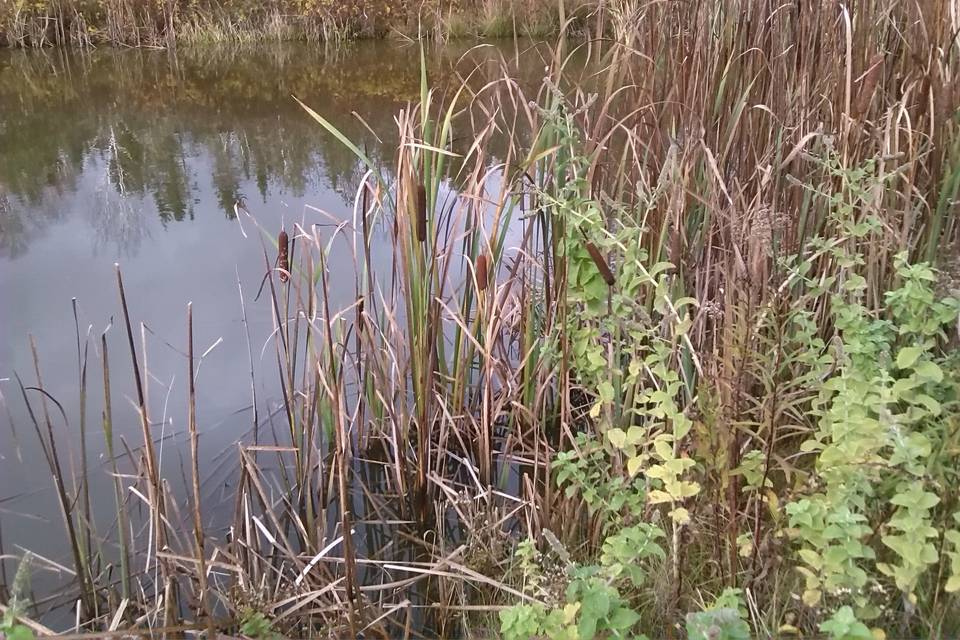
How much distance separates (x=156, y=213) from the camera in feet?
12.6

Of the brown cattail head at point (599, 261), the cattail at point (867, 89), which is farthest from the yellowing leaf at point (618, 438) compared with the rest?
the cattail at point (867, 89)

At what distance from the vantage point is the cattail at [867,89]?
1.33 m

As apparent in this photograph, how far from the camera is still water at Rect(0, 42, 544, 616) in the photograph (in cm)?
212

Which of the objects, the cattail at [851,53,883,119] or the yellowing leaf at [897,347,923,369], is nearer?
the yellowing leaf at [897,347,923,369]

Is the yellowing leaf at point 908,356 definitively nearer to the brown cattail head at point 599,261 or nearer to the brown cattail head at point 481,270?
the brown cattail head at point 599,261

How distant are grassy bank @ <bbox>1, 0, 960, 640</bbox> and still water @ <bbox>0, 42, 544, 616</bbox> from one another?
0.28 metres

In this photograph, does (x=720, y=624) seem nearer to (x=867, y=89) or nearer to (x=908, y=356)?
(x=908, y=356)

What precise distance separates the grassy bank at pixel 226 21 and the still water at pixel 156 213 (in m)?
0.36

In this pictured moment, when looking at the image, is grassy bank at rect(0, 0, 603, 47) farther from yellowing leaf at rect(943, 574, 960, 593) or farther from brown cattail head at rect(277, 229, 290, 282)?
→ yellowing leaf at rect(943, 574, 960, 593)

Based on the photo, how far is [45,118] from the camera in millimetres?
5477

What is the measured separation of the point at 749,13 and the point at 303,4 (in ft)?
25.4

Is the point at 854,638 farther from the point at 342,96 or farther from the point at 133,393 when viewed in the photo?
the point at 342,96

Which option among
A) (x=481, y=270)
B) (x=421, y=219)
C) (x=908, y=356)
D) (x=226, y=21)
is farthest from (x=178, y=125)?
(x=908, y=356)

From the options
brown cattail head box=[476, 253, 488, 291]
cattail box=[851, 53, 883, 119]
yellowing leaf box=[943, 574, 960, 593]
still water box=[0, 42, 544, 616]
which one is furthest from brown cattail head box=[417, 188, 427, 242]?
yellowing leaf box=[943, 574, 960, 593]
